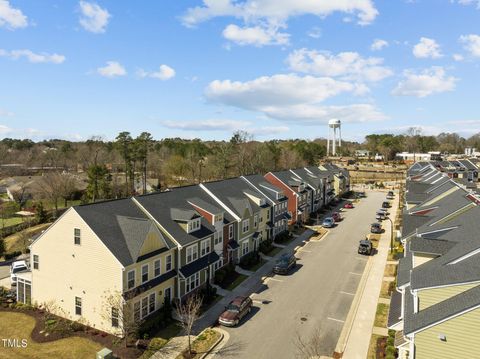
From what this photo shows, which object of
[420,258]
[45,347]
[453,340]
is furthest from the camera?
[420,258]

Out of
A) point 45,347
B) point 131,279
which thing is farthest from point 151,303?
point 45,347

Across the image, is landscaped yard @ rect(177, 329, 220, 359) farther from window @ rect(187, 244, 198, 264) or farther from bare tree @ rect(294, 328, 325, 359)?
window @ rect(187, 244, 198, 264)

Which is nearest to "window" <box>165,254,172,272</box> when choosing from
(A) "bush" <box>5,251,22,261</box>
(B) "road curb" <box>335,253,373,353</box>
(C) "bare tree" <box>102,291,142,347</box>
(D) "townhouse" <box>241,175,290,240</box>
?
(C) "bare tree" <box>102,291,142,347</box>

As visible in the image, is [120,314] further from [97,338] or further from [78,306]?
[78,306]

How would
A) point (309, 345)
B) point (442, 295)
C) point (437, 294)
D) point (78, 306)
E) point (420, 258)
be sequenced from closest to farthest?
point (442, 295)
point (437, 294)
point (309, 345)
point (420, 258)
point (78, 306)

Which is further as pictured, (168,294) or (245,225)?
(245,225)

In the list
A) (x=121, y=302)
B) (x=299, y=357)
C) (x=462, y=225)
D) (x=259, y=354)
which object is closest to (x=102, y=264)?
(x=121, y=302)

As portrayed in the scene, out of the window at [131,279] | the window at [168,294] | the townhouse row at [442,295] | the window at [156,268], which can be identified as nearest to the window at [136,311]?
the window at [131,279]
